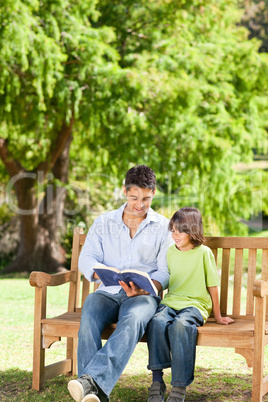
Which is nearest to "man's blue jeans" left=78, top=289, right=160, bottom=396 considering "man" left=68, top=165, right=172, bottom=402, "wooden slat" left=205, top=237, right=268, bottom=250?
"man" left=68, top=165, right=172, bottom=402

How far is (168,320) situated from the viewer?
11.6ft

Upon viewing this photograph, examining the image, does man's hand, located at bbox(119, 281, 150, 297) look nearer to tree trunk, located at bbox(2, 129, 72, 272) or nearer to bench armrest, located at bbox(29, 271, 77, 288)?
bench armrest, located at bbox(29, 271, 77, 288)

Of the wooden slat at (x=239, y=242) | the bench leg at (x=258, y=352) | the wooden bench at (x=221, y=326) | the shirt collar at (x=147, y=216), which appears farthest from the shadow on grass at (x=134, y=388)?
the shirt collar at (x=147, y=216)

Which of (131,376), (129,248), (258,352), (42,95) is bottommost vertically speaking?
(131,376)

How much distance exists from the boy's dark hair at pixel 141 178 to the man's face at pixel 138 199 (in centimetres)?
3

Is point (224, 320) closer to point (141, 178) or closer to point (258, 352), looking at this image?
point (258, 352)

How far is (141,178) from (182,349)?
1.16 m

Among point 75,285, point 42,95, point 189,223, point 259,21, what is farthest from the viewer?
point 259,21

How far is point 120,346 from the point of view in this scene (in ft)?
10.8

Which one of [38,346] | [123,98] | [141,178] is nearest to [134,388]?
[38,346]

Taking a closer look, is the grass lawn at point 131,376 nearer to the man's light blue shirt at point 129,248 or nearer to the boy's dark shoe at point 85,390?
the boy's dark shoe at point 85,390

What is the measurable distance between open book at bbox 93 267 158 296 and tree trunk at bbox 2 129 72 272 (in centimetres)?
923

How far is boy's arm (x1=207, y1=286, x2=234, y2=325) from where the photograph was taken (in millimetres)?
3725

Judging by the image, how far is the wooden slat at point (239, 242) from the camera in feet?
13.1
